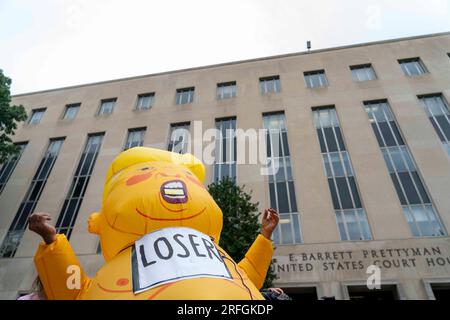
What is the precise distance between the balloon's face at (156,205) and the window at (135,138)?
14.4 m

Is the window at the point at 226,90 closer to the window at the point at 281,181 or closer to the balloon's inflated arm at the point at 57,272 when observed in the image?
the window at the point at 281,181

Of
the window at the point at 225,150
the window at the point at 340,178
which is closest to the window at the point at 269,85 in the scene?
the window at the point at 340,178

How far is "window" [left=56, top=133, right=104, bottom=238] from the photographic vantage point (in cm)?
1458

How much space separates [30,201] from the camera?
1593 centimetres

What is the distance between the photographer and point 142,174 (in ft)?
13.3

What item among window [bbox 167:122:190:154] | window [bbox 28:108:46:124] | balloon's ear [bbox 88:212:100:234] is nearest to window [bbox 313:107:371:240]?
window [bbox 167:122:190:154]

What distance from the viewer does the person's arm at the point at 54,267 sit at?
2.76 meters

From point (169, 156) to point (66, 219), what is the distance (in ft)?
43.4

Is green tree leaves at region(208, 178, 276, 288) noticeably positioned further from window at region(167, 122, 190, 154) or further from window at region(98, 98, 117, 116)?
window at region(98, 98, 117, 116)

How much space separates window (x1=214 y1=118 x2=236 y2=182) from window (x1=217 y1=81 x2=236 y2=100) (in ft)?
8.50
